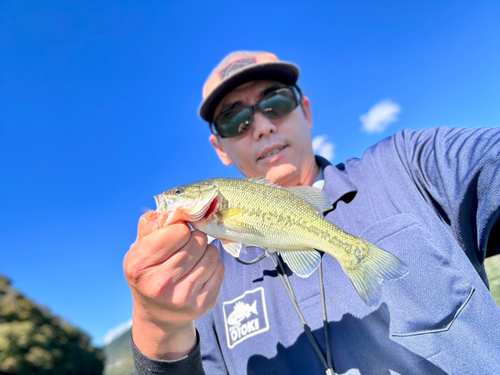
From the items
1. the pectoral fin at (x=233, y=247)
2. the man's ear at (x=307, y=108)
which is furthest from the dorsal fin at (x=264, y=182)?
the man's ear at (x=307, y=108)

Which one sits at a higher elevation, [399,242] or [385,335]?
[399,242]

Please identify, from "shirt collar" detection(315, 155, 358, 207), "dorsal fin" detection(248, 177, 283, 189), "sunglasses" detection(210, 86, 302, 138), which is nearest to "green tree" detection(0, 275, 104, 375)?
"sunglasses" detection(210, 86, 302, 138)

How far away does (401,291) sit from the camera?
7.83ft

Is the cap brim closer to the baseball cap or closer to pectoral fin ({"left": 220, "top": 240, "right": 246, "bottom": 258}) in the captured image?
the baseball cap

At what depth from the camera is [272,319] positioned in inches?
110

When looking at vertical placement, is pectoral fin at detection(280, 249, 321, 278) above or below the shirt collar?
below

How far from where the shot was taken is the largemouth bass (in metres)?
2.21

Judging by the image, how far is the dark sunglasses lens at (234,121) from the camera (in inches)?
149

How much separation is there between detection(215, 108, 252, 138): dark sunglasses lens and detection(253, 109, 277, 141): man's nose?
3.2 inches

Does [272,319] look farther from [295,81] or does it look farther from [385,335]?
[295,81]

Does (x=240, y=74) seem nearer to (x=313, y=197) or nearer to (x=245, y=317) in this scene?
(x=313, y=197)

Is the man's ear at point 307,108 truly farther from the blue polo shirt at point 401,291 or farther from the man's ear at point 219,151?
the blue polo shirt at point 401,291

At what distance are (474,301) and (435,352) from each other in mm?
511

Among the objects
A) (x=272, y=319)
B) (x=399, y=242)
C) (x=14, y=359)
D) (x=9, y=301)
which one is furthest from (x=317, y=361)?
(x=9, y=301)
